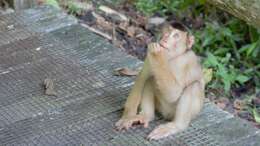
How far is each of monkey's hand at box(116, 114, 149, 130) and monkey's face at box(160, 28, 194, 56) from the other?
1.69ft

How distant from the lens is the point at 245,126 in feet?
15.5

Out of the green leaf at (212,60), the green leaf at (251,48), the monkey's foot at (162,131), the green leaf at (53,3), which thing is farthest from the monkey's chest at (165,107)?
the green leaf at (53,3)

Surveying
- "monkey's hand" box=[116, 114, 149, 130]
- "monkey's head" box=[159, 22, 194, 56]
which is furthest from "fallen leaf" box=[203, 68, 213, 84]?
"monkey's head" box=[159, 22, 194, 56]

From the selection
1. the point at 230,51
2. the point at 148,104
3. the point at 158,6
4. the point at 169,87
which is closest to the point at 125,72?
the point at 148,104

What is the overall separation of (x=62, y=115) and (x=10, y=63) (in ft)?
2.99

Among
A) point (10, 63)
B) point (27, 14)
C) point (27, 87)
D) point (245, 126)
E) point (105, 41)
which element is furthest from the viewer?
point (27, 14)

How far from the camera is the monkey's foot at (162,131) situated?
14.9 ft

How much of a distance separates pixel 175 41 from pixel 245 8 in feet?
1.52

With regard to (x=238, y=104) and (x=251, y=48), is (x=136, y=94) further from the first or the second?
(x=251, y=48)

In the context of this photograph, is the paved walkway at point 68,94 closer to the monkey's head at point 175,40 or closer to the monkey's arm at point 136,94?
the monkey's arm at point 136,94

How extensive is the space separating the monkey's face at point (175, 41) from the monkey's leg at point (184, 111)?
10.2 inches

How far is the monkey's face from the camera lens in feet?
14.0

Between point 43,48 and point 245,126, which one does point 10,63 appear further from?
point 245,126

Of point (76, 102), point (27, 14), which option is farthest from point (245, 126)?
point (27, 14)
